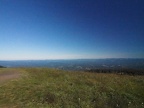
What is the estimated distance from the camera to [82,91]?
20.2 metres

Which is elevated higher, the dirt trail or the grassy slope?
the dirt trail

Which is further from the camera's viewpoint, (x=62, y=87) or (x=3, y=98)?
(x=62, y=87)

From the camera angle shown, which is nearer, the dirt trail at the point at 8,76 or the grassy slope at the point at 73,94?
the grassy slope at the point at 73,94

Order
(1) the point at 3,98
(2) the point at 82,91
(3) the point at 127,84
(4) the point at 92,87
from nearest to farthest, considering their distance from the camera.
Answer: (1) the point at 3,98 → (2) the point at 82,91 → (4) the point at 92,87 → (3) the point at 127,84

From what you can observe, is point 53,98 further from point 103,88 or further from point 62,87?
point 103,88

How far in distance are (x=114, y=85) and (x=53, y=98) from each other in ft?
26.0

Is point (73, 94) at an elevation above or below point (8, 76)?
below

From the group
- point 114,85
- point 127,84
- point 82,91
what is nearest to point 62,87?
point 82,91

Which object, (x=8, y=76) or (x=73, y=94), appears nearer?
(x=73, y=94)

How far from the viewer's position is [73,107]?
53.3 feet

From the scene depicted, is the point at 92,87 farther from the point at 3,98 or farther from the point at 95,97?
the point at 3,98

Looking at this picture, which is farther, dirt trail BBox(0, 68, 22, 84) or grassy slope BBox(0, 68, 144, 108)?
dirt trail BBox(0, 68, 22, 84)

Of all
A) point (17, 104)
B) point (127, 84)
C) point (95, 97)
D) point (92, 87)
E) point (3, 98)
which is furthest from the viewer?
point (127, 84)

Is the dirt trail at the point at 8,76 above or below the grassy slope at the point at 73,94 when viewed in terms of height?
above
